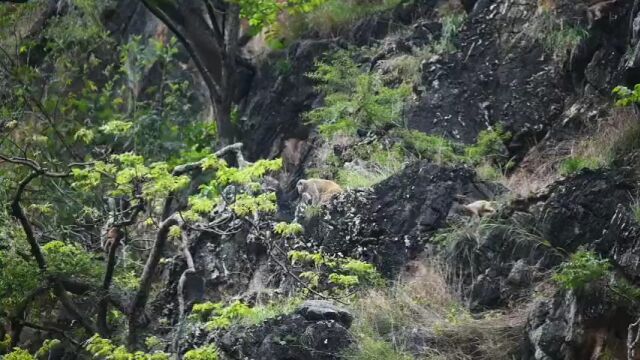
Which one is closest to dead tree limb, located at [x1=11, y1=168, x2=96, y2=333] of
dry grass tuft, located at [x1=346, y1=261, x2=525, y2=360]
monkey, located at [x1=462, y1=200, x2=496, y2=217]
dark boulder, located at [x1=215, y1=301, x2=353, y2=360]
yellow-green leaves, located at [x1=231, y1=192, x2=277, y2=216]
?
dark boulder, located at [x1=215, y1=301, x2=353, y2=360]

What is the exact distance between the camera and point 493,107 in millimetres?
15609

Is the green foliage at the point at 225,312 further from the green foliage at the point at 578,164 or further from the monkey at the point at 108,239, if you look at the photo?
the green foliage at the point at 578,164

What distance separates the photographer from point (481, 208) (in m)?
12.1

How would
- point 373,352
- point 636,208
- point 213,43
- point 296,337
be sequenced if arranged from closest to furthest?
point 636,208 < point 373,352 < point 296,337 < point 213,43

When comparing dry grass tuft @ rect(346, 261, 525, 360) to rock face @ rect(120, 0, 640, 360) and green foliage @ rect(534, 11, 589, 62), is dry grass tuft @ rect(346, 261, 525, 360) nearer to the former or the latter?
rock face @ rect(120, 0, 640, 360)

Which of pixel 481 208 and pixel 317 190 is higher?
pixel 317 190

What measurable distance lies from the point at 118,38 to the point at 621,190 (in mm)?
14546

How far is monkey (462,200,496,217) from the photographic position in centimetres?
1200

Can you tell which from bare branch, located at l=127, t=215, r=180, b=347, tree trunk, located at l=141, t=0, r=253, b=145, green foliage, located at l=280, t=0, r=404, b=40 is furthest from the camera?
green foliage, located at l=280, t=0, r=404, b=40

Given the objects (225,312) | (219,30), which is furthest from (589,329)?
(219,30)

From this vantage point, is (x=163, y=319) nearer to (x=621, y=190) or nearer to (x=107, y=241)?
(x=107, y=241)

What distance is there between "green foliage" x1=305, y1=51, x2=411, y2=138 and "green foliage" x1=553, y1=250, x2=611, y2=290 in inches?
257

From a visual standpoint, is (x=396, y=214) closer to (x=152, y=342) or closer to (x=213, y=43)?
(x=152, y=342)

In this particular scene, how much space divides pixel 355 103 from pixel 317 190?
2294 millimetres
